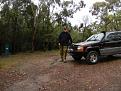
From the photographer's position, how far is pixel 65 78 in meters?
11.3

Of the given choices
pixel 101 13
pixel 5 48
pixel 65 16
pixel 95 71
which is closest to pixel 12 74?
pixel 95 71

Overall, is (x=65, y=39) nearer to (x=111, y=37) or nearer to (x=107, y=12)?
(x=111, y=37)

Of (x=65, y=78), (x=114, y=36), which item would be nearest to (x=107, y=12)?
(x=114, y=36)

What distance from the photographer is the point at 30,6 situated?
76.8 feet

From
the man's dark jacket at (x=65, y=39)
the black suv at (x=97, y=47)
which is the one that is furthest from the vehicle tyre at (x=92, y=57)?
the man's dark jacket at (x=65, y=39)

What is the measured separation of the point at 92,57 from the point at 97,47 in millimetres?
624

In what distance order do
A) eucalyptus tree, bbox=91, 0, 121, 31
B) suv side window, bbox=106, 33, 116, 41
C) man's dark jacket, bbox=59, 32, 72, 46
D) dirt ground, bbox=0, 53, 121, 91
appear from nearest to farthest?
1. dirt ground, bbox=0, 53, 121, 91
2. suv side window, bbox=106, 33, 116, 41
3. man's dark jacket, bbox=59, 32, 72, 46
4. eucalyptus tree, bbox=91, 0, 121, 31

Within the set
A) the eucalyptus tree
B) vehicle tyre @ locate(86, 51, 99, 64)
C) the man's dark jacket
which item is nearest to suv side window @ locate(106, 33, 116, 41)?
vehicle tyre @ locate(86, 51, 99, 64)

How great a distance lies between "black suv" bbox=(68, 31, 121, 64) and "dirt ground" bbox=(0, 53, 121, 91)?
49 centimetres

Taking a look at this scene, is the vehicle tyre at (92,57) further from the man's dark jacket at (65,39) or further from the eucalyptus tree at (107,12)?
Result: the eucalyptus tree at (107,12)

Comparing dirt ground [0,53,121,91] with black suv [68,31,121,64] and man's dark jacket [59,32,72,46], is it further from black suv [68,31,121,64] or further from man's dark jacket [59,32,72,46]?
man's dark jacket [59,32,72,46]

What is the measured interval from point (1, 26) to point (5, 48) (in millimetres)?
1840

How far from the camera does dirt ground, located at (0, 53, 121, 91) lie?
9.82m

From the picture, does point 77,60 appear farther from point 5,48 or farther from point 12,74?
point 5,48
